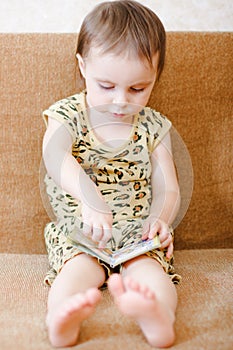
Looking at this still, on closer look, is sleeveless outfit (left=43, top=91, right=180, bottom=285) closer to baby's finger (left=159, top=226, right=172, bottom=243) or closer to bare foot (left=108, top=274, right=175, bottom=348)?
baby's finger (left=159, top=226, right=172, bottom=243)

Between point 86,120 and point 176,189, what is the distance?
27cm

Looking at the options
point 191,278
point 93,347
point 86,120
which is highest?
point 86,120

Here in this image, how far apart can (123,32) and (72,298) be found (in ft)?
1.86

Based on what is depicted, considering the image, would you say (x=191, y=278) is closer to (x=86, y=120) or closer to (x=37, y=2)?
(x=86, y=120)

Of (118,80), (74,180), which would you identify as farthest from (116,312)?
(118,80)

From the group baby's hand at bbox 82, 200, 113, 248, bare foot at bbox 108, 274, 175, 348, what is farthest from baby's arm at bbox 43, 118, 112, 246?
bare foot at bbox 108, 274, 175, 348

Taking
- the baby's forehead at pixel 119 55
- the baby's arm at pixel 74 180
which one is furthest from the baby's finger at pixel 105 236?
the baby's forehead at pixel 119 55

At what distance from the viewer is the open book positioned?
3.97ft

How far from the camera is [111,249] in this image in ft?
4.11

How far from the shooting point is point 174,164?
4.77 feet

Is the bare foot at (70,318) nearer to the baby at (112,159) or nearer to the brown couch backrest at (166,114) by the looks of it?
the baby at (112,159)

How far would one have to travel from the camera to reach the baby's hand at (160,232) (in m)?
1.25

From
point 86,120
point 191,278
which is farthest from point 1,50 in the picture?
point 191,278

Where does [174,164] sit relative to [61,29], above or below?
below
